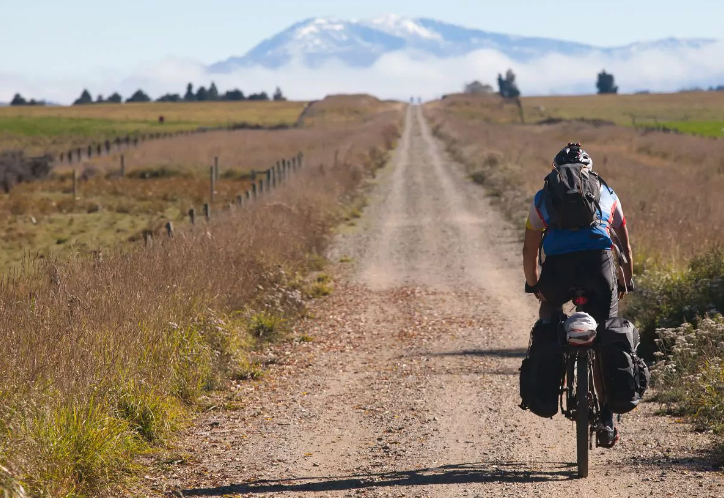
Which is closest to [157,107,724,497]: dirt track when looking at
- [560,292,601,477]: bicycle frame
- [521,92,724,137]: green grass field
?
[560,292,601,477]: bicycle frame

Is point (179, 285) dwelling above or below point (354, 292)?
above

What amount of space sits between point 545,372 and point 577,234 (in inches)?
35.0

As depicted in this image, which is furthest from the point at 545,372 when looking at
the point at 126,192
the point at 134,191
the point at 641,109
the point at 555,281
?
the point at 641,109

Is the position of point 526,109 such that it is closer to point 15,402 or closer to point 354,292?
point 354,292

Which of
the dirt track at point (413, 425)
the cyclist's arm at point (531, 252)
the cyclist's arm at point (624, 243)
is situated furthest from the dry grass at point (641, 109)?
the cyclist's arm at point (531, 252)

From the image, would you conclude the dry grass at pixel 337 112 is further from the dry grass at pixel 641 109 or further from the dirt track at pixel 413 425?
the dirt track at pixel 413 425

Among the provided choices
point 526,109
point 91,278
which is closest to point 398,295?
point 91,278

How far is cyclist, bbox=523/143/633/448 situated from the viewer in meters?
6.11

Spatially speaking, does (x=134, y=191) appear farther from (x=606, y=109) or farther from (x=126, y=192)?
(x=606, y=109)

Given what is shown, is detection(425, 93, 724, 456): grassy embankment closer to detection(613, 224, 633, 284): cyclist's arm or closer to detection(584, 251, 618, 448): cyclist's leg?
detection(584, 251, 618, 448): cyclist's leg

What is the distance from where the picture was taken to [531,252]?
21.1 feet

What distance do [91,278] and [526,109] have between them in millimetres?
139648

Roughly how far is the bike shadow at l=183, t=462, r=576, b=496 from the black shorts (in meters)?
1.09

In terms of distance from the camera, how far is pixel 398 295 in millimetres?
14672
